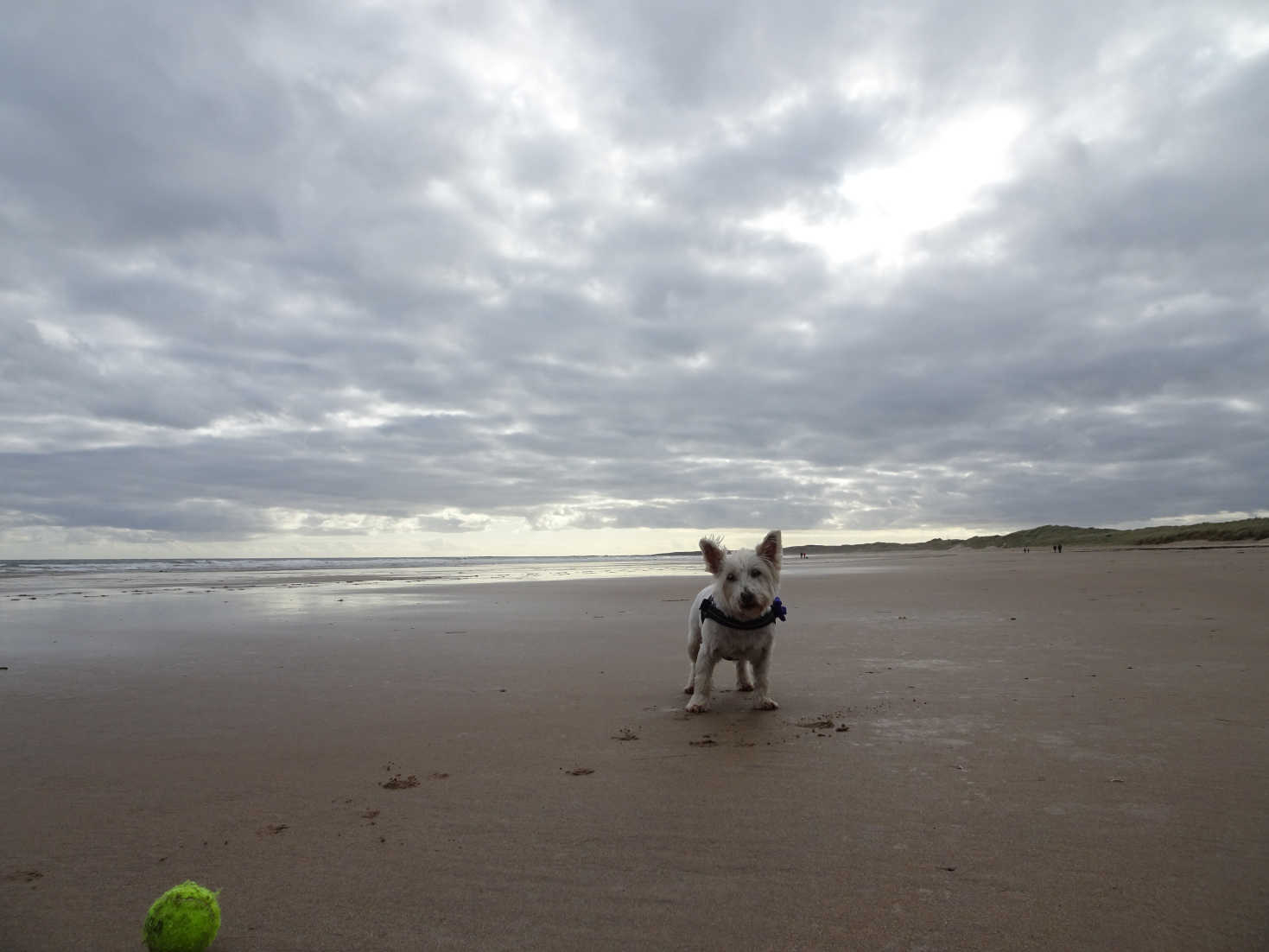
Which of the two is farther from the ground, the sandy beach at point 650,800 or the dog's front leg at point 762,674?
the dog's front leg at point 762,674

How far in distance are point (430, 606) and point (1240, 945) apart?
50.4ft

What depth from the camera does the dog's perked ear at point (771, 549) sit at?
21.4ft

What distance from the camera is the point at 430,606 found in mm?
16125

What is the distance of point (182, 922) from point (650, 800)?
2117 millimetres

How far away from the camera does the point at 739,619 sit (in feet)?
20.1

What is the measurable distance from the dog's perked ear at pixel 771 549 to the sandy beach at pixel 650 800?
1.22 m

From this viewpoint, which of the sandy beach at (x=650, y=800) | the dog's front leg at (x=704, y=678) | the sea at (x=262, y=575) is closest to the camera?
the sandy beach at (x=650, y=800)

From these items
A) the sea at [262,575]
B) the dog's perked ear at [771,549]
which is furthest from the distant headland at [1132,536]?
the dog's perked ear at [771,549]

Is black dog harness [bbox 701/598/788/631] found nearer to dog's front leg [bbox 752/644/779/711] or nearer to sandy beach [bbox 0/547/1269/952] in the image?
dog's front leg [bbox 752/644/779/711]

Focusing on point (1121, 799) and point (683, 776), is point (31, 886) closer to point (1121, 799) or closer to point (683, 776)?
point (683, 776)

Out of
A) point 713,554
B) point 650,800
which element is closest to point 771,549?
point 713,554

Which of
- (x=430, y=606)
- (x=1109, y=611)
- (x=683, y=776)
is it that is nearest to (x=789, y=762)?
(x=683, y=776)

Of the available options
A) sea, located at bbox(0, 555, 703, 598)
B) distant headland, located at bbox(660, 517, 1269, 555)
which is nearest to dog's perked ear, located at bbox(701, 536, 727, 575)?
sea, located at bbox(0, 555, 703, 598)

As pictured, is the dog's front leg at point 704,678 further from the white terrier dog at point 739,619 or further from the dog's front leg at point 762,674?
the dog's front leg at point 762,674
